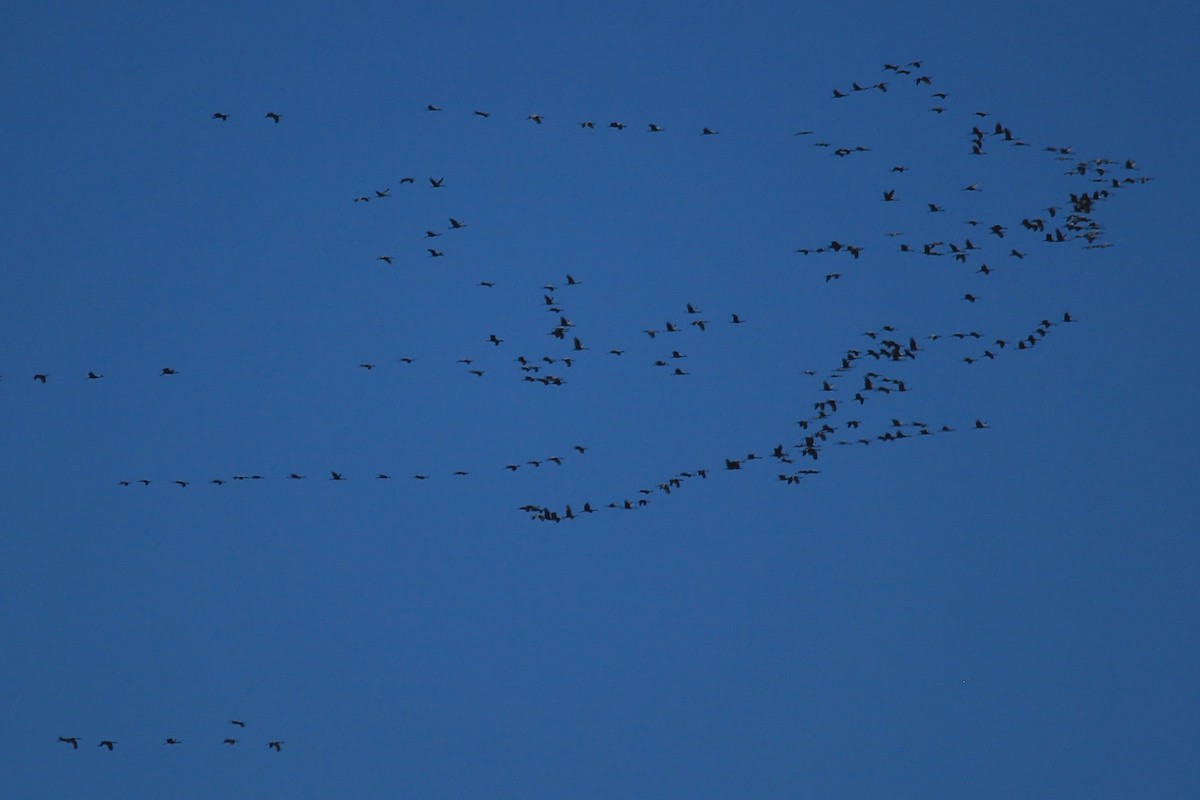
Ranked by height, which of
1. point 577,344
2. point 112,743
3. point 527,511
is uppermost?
point 577,344

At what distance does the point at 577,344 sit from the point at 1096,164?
21.8 metres

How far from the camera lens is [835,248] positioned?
85.4 metres

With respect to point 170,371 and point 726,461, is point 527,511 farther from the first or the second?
point 170,371

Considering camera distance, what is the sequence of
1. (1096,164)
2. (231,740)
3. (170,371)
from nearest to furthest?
(1096,164)
(170,371)
(231,740)

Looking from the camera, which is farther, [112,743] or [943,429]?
[112,743]

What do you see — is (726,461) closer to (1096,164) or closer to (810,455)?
(810,455)

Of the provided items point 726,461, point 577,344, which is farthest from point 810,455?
point 577,344

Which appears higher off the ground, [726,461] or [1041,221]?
[1041,221]

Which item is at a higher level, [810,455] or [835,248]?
[835,248]

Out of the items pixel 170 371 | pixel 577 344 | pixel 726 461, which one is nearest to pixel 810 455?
pixel 726 461

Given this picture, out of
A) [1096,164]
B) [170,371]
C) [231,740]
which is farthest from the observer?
[231,740]

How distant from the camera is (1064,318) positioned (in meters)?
87.1

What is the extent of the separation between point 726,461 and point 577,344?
8.52 meters

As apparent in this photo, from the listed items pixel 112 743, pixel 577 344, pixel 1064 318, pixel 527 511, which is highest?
pixel 1064 318
